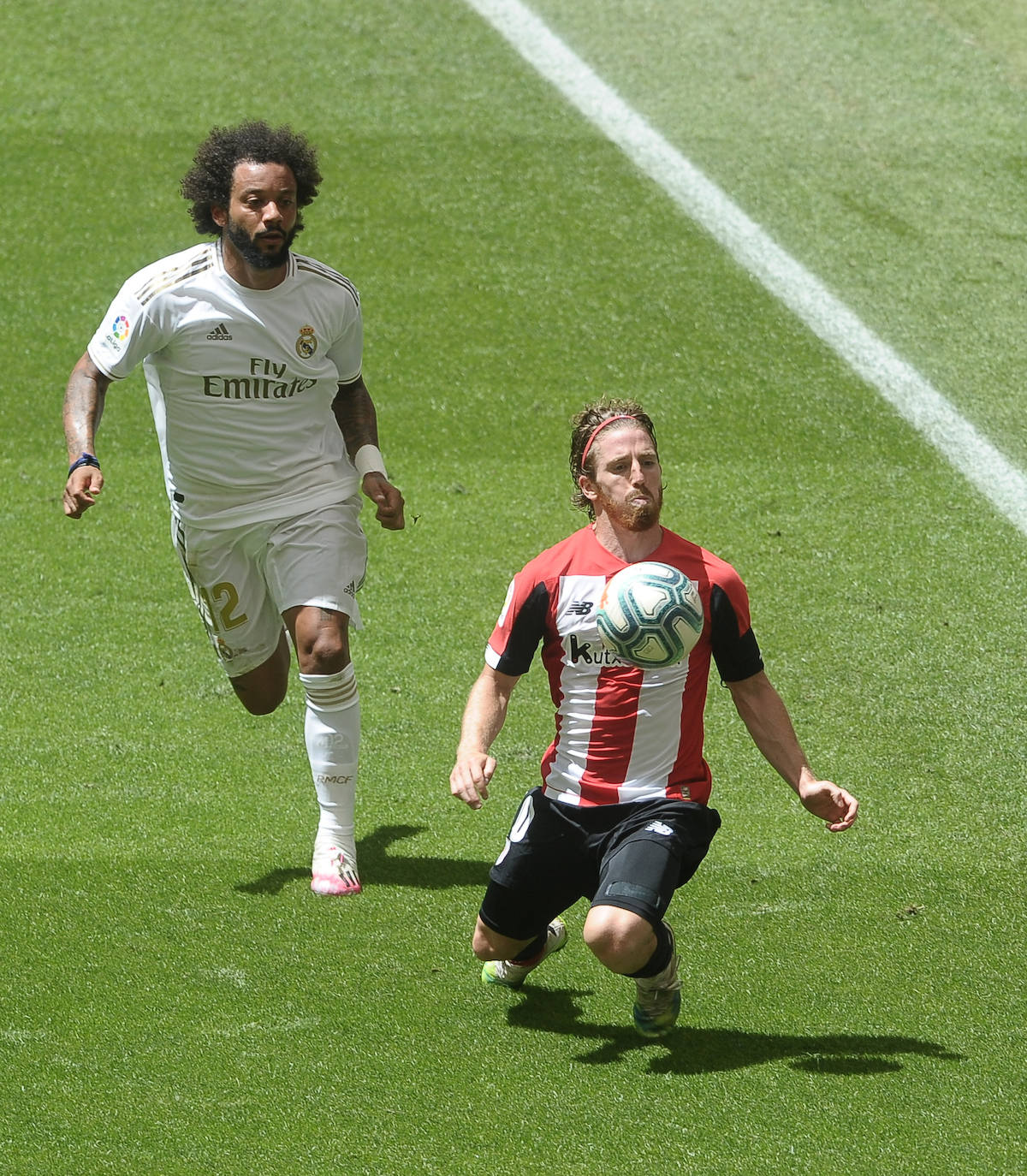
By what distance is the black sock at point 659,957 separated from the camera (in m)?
4.54

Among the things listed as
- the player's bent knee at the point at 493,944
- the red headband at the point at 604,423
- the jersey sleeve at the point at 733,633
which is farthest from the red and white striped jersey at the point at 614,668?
the player's bent knee at the point at 493,944

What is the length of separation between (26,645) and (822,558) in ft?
12.9

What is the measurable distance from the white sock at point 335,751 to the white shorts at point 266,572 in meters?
0.30

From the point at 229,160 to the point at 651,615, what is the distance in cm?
249

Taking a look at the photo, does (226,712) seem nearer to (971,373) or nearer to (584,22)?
(971,373)

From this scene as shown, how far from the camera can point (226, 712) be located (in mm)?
7246

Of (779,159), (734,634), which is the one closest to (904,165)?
(779,159)

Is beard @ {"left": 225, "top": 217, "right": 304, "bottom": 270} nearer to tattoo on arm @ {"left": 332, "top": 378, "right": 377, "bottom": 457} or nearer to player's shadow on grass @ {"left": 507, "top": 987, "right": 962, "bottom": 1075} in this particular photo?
tattoo on arm @ {"left": 332, "top": 378, "right": 377, "bottom": 457}

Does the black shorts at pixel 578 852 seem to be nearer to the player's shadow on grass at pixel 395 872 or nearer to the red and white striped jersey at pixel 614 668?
the red and white striped jersey at pixel 614 668

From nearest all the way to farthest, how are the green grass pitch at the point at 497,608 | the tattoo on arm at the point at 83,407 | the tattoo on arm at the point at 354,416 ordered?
1. the green grass pitch at the point at 497,608
2. the tattoo on arm at the point at 83,407
3. the tattoo on arm at the point at 354,416

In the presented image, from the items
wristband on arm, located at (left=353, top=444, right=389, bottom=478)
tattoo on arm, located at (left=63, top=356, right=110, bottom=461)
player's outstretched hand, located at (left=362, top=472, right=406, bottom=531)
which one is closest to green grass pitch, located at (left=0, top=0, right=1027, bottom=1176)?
player's outstretched hand, located at (left=362, top=472, right=406, bottom=531)

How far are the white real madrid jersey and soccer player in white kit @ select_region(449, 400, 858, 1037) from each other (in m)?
1.51

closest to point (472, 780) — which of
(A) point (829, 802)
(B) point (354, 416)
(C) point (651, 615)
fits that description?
(C) point (651, 615)

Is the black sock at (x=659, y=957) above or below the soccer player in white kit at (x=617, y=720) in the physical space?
below
